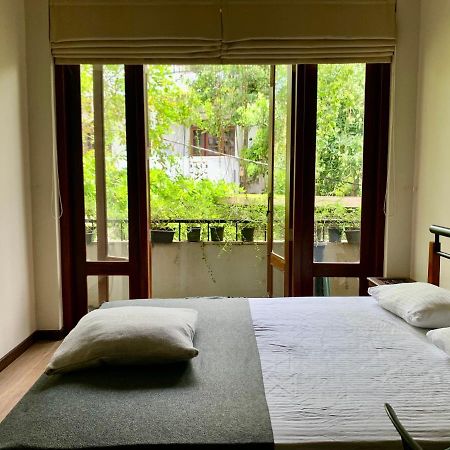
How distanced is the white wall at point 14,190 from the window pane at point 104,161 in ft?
1.36

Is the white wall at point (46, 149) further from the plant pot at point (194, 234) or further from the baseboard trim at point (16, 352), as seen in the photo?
the plant pot at point (194, 234)

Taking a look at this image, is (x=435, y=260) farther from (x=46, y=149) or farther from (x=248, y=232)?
(x=46, y=149)

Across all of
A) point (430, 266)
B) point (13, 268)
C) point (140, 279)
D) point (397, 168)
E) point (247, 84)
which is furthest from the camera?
point (247, 84)

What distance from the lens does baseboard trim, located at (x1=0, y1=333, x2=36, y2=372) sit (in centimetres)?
275

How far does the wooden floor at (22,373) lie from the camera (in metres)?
2.38

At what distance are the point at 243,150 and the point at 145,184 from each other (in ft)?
4.65

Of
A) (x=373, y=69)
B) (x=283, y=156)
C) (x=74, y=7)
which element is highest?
(x=74, y=7)

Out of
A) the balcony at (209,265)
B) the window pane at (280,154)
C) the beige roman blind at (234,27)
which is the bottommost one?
the balcony at (209,265)

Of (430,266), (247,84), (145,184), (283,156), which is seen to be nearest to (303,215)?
(283,156)

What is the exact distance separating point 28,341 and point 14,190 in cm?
105

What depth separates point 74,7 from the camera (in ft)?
9.86

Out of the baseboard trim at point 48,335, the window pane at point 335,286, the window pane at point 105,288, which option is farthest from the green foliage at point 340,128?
the baseboard trim at point 48,335

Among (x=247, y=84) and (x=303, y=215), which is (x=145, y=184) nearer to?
(x=303, y=215)

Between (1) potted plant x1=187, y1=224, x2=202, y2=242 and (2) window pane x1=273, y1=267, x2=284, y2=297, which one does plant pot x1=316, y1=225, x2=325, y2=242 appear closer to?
(2) window pane x1=273, y1=267, x2=284, y2=297
